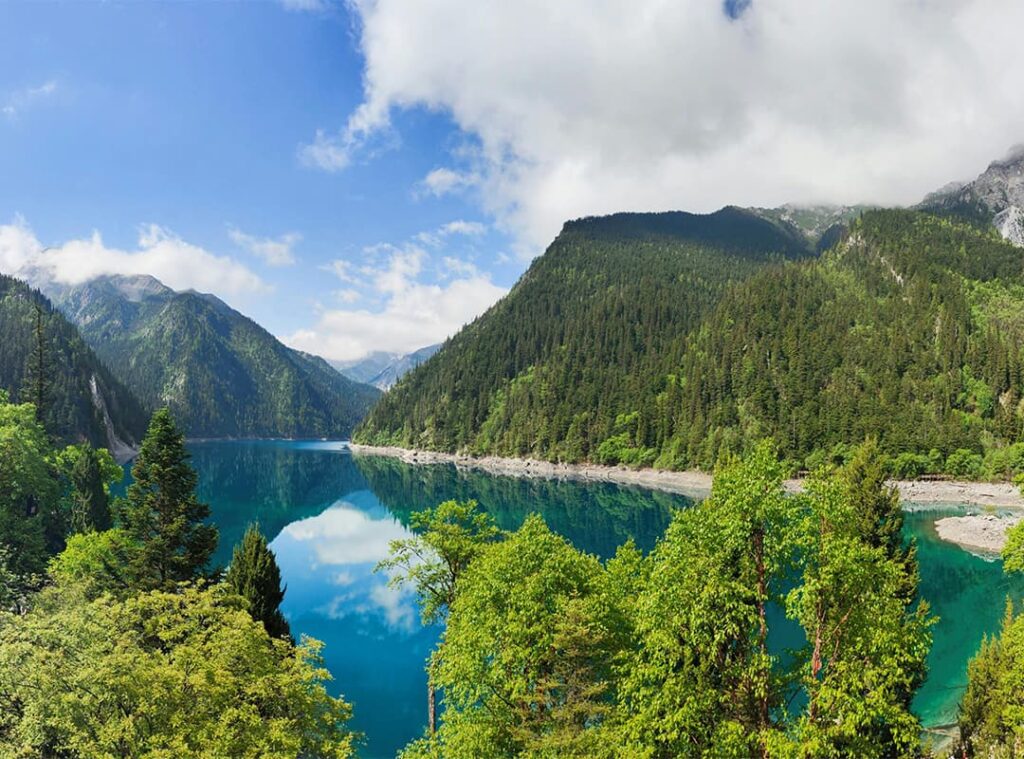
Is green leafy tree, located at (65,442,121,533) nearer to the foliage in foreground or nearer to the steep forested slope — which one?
the foliage in foreground

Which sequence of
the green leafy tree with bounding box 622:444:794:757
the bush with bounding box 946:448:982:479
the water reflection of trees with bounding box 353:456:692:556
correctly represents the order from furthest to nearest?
the bush with bounding box 946:448:982:479 → the water reflection of trees with bounding box 353:456:692:556 → the green leafy tree with bounding box 622:444:794:757

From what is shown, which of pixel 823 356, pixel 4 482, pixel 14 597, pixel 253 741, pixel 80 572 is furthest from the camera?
pixel 823 356

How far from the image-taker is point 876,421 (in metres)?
144

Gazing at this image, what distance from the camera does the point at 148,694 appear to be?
16875mm

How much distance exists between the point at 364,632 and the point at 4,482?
34479 millimetres

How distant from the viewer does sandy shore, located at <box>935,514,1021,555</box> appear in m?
79.1

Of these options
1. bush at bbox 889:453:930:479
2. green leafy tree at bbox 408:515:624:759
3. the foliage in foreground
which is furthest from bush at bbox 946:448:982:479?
green leafy tree at bbox 408:515:624:759

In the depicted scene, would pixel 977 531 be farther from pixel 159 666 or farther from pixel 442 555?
pixel 159 666

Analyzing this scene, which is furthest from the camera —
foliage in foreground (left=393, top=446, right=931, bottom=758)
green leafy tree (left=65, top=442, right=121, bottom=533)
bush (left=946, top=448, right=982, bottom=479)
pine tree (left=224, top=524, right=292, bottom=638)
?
bush (left=946, top=448, right=982, bottom=479)

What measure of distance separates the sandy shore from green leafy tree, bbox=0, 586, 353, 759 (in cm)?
9300

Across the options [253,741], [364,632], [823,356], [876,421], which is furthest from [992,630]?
[823,356]

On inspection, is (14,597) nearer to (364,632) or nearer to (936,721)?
(364,632)

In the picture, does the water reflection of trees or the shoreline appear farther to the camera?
the shoreline

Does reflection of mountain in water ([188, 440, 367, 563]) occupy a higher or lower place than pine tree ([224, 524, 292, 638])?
lower
